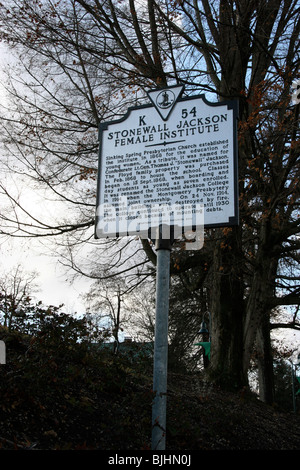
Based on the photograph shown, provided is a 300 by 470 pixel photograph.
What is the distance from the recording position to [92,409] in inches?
184

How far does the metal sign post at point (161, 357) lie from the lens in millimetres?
4156

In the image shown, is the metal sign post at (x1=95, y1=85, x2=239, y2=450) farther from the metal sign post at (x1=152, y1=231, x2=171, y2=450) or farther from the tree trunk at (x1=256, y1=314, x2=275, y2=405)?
the tree trunk at (x1=256, y1=314, x2=275, y2=405)

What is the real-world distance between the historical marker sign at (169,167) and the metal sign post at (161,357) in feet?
1.36

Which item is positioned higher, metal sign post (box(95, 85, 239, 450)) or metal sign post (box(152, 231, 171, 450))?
metal sign post (box(95, 85, 239, 450))

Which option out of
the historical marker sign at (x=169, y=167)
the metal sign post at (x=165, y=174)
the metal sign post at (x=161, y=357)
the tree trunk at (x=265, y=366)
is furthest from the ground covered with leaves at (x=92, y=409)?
the tree trunk at (x=265, y=366)

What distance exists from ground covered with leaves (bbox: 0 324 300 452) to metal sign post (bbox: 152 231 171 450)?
0.21 metres

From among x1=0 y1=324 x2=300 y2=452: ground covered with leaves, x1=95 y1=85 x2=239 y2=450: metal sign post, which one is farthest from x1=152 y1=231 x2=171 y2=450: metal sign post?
x1=0 y1=324 x2=300 y2=452: ground covered with leaves

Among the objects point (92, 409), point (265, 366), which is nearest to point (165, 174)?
point (92, 409)

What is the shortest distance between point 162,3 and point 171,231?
682 centimetres

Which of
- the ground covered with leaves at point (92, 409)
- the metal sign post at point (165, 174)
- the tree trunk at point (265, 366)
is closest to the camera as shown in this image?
the ground covered with leaves at point (92, 409)

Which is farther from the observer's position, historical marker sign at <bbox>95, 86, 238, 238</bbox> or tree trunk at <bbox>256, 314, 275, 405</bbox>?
tree trunk at <bbox>256, 314, 275, 405</bbox>

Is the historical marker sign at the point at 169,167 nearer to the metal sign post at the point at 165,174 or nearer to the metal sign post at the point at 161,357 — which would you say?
the metal sign post at the point at 165,174

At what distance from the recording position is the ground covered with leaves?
4.12 metres
